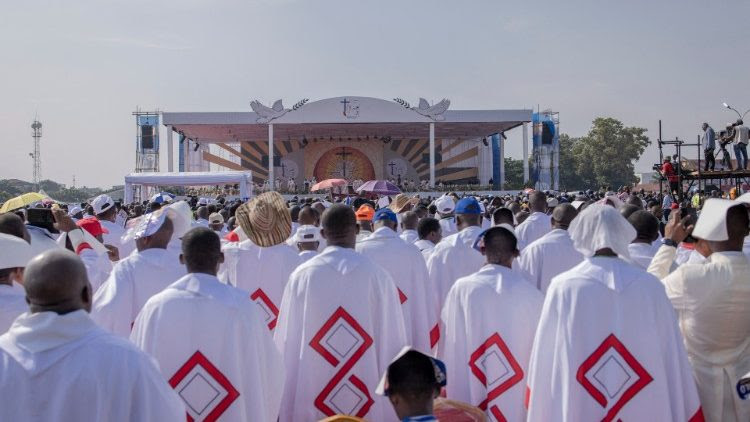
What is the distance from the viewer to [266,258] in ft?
21.4

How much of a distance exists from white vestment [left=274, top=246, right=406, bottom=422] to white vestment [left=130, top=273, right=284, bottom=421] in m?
0.96

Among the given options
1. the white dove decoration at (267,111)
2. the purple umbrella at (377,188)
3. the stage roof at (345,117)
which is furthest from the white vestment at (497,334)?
the white dove decoration at (267,111)

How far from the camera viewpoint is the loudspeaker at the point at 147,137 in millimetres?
39969

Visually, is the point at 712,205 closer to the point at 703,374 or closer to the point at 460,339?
the point at 703,374

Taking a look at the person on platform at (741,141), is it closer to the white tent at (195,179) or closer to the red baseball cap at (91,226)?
the red baseball cap at (91,226)

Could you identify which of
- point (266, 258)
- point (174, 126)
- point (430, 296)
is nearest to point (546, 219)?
point (430, 296)

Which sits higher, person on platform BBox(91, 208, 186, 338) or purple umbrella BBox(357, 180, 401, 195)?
purple umbrella BBox(357, 180, 401, 195)

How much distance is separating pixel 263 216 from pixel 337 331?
4.82 ft

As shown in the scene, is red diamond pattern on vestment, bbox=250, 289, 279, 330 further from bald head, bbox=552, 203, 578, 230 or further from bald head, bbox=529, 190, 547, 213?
bald head, bbox=529, 190, 547, 213

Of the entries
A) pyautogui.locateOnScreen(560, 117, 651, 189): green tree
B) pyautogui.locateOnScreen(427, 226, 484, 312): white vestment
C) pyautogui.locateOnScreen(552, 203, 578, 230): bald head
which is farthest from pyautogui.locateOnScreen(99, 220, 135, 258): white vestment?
pyautogui.locateOnScreen(560, 117, 651, 189): green tree

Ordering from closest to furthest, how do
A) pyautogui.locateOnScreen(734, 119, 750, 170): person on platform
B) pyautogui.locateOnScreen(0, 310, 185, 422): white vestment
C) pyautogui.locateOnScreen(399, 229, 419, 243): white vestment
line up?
pyautogui.locateOnScreen(0, 310, 185, 422): white vestment < pyautogui.locateOnScreen(399, 229, 419, 243): white vestment < pyautogui.locateOnScreen(734, 119, 750, 170): person on platform

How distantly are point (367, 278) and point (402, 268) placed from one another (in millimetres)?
1656

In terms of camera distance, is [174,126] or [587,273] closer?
[587,273]

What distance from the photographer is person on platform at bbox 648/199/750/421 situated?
13.7 feet
